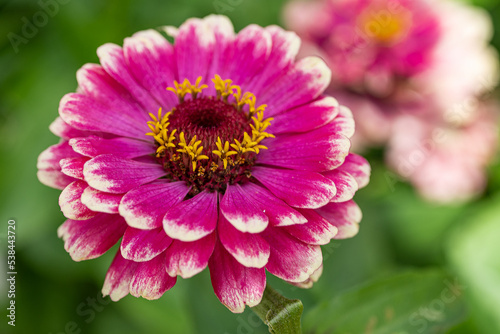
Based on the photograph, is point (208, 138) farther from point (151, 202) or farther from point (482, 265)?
point (482, 265)

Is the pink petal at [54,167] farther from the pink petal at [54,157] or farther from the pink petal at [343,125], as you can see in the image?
the pink petal at [343,125]

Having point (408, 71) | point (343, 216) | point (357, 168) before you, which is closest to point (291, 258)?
point (343, 216)

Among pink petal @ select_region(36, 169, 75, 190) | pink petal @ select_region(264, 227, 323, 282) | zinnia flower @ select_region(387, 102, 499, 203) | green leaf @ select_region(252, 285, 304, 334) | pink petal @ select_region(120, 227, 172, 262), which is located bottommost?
zinnia flower @ select_region(387, 102, 499, 203)

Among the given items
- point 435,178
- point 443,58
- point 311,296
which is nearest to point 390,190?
point 435,178

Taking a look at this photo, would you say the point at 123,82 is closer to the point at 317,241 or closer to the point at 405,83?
the point at 317,241

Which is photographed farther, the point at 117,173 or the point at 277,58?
the point at 277,58

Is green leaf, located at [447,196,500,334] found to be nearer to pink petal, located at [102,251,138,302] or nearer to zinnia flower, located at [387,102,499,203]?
zinnia flower, located at [387,102,499,203]

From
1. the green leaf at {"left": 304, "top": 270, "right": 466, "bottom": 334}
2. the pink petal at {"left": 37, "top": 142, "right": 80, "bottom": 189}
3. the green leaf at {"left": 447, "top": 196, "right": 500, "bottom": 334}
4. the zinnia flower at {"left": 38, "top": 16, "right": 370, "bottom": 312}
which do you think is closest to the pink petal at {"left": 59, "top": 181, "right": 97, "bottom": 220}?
the zinnia flower at {"left": 38, "top": 16, "right": 370, "bottom": 312}
